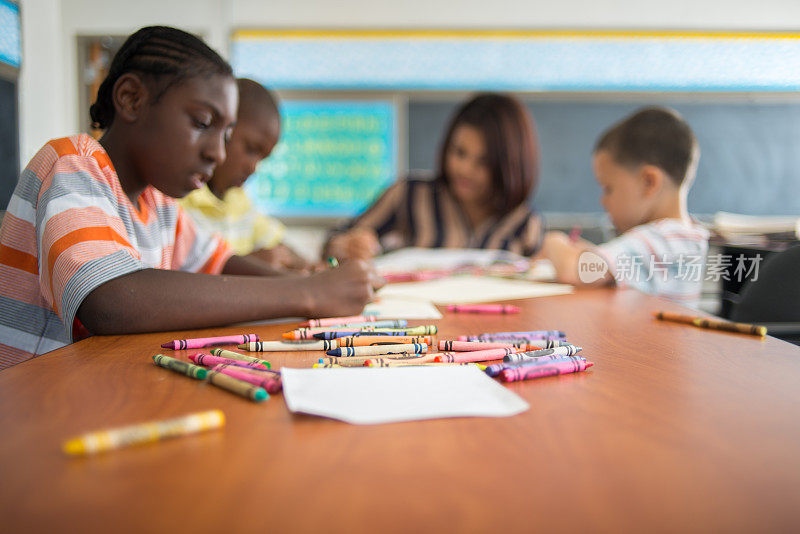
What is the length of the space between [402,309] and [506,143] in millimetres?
1228

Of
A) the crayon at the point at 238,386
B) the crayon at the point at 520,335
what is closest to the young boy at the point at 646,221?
the crayon at the point at 520,335

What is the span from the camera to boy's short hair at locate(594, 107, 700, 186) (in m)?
1.44

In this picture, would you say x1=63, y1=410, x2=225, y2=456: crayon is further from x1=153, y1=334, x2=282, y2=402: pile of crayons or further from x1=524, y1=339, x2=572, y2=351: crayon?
x1=524, y1=339, x2=572, y2=351: crayon

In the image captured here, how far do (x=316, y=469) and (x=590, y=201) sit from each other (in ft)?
10.2

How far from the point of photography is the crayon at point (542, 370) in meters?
0.45

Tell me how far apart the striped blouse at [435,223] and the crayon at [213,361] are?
1485 millimetres

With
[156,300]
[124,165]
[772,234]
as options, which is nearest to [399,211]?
[772,234]

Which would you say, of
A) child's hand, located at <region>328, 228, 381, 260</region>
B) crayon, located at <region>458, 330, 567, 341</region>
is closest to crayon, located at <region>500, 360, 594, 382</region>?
crayon, located at <region>458, 330, 567, 341</region>

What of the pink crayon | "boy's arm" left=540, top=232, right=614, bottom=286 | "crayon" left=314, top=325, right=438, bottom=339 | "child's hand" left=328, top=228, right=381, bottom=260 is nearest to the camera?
the pink crayon

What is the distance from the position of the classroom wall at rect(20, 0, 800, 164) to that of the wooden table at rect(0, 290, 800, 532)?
2.97 meters

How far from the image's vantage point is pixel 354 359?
0.51 metres

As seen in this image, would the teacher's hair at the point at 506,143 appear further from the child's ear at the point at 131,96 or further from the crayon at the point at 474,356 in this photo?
the crayon at the point at 474,356

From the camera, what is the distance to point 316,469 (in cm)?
29

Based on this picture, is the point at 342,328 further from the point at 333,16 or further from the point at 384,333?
the point at 333,16
